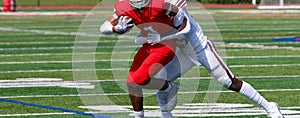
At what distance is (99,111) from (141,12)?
6.28 feet

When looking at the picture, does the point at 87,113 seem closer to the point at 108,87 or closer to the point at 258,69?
the point at 108,87

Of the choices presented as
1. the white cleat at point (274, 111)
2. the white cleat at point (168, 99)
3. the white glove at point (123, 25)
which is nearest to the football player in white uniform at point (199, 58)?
the white cleat at point (274, 111)

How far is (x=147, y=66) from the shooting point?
8031mm

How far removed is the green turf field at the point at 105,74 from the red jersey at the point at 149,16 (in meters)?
1.53

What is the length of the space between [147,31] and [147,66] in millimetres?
312

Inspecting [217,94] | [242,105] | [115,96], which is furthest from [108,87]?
[242,105]

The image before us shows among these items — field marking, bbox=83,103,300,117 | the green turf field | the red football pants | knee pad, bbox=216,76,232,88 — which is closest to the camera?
the red football pants

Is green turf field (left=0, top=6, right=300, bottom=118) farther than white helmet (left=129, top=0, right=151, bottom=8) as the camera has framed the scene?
Yes

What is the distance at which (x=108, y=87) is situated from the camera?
11758 millimetres

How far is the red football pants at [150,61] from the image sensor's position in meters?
8.02

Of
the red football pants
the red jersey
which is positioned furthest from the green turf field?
the red jersey

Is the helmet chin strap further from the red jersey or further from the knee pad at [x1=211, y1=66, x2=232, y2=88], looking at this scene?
the knee pad at [x1=211, y1=66, x2=232, y2=88]

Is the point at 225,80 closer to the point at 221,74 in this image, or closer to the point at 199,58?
the point at 221,74

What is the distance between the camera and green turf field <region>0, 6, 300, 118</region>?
984cm
